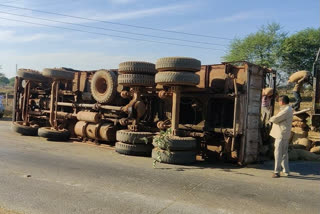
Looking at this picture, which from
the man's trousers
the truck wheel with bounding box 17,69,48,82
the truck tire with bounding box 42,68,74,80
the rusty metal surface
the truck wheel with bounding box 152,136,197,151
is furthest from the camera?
the truck wheel with bounding box 17,69,48,82

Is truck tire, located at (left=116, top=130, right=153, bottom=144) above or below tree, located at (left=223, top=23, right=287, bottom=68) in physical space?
below

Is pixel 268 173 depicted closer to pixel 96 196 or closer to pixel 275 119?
pixel 275 119

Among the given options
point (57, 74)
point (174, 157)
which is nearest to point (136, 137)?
point (174, 157)

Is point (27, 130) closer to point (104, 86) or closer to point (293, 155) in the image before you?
point (104, 86)

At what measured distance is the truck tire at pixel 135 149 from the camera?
26.7 feet

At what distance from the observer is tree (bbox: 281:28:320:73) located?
43.1m

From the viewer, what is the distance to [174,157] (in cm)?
716

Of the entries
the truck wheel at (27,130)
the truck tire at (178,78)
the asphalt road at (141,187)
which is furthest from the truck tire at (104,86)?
the truck wheel at (27,130)

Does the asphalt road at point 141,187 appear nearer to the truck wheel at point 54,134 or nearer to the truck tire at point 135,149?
the truck tire at point 135,149

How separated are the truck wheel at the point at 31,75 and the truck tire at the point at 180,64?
271 inches

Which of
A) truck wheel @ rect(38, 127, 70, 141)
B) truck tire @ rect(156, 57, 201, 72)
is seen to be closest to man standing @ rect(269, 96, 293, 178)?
truck tire @ rect(156, 57, 201, 72)

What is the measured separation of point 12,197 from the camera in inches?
182

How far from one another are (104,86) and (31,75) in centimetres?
375

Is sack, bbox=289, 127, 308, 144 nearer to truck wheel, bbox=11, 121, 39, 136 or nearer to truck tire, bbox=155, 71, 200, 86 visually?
truck tire, bbox=155, 71, 200, 86
